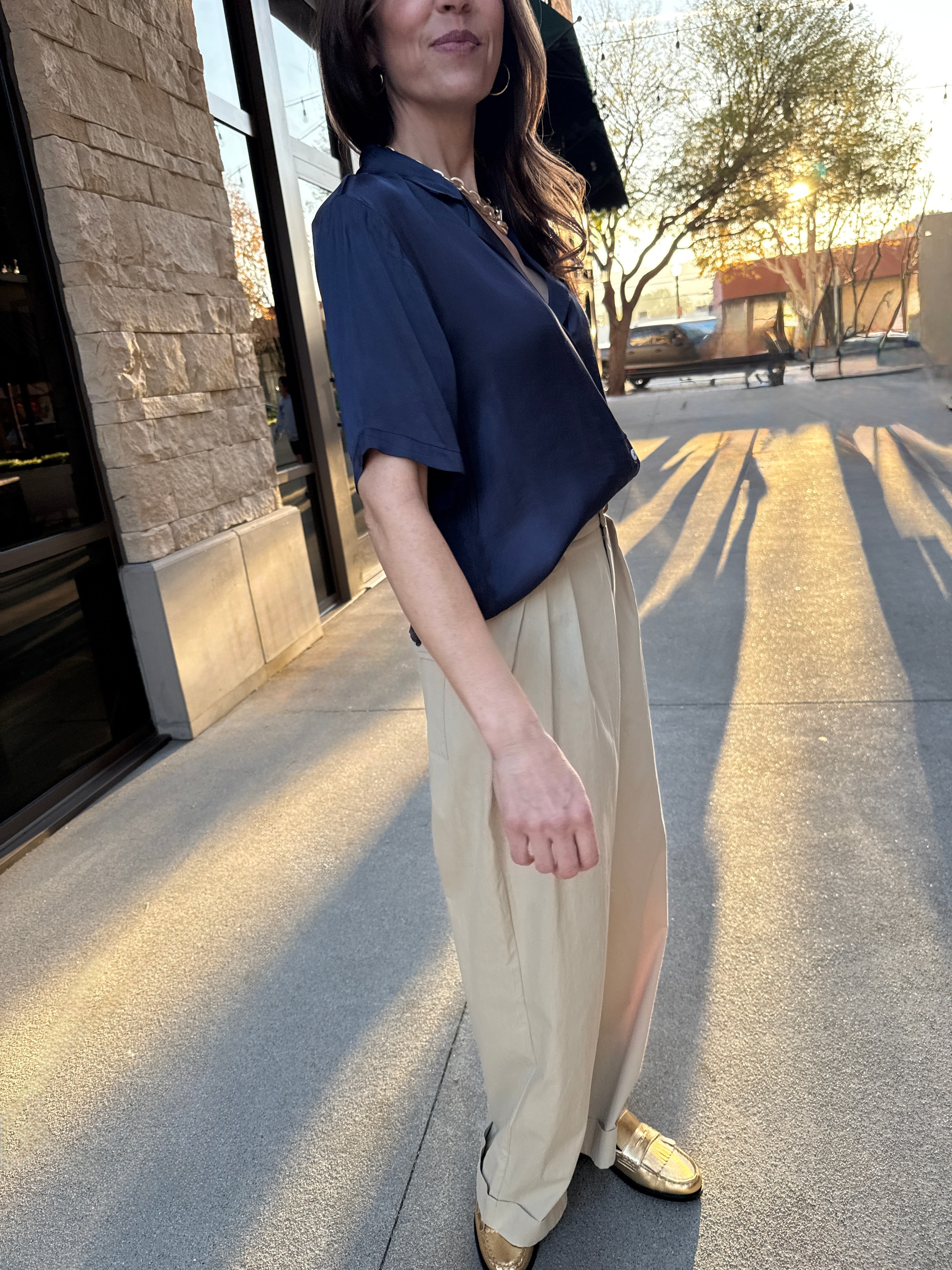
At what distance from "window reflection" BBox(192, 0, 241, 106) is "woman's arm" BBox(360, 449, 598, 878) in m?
4.33

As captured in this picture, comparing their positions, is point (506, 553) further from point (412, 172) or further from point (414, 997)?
point (414, 997)

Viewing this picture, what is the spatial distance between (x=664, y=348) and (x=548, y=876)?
1015 inches

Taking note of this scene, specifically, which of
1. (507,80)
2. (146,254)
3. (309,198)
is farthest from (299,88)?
(507,80)

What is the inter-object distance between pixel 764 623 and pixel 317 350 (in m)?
3.17

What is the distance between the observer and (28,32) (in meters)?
3.00

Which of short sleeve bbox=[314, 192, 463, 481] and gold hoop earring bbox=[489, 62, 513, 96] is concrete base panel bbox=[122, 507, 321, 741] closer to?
gold hoop earring bbox=[489, 62, 513, 96]

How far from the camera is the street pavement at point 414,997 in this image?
1508mm

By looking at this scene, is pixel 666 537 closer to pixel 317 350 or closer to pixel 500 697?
pixel 317 350

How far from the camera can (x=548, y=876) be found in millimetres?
1169

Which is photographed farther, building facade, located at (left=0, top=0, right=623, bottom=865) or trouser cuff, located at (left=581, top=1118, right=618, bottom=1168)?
building facade, located at (left=0, top=0, right=623, bottom=865)

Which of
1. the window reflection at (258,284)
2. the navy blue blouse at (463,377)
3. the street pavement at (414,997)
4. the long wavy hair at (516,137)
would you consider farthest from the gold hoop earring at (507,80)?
the window reflection at (258,284)

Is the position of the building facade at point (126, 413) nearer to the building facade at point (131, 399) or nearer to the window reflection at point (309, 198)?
the building facade at point (131, 399)

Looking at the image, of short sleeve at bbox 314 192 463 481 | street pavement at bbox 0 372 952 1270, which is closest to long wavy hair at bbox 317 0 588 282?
short sleeve at bbox 314 192 463 481

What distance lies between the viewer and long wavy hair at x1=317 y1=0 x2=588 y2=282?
1122mm
